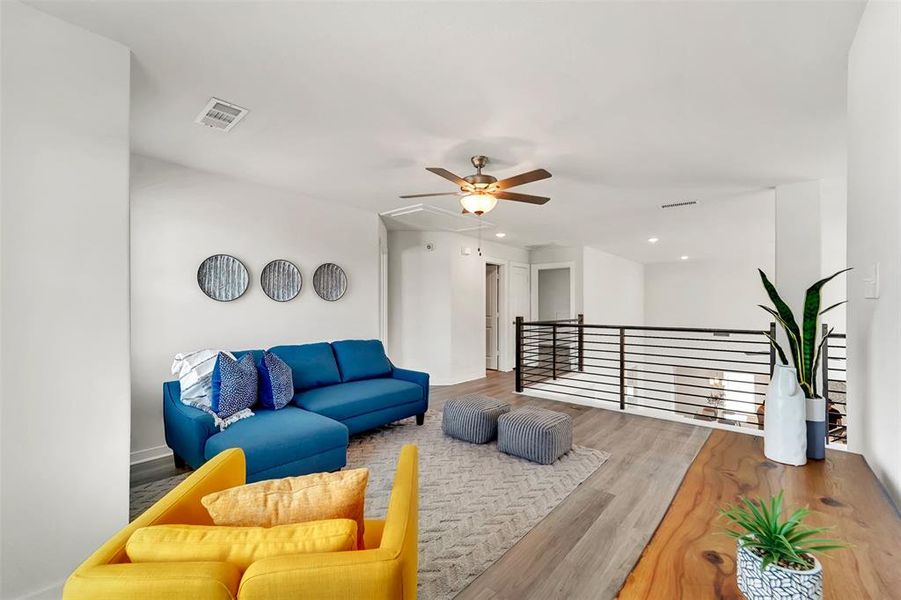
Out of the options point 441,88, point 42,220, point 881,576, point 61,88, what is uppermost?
point 441,88

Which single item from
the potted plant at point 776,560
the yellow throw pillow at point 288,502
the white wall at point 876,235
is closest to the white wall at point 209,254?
the yellow throw pillow at point 288,502

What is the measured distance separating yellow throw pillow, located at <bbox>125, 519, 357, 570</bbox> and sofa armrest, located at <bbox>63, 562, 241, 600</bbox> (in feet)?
0.22

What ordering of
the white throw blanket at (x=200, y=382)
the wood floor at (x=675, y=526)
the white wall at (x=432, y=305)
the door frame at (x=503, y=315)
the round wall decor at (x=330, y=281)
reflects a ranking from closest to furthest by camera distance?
the wood floor at (x=675, y=526) < the white throw blanket at (x=200, y=382) < the round wall decor at (x=330, y=281) < the white wall at (x=432, y=305) < the door frame at (x=503, y=315)

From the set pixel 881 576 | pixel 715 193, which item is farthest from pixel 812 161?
pixel 881 576

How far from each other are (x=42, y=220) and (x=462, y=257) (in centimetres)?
508

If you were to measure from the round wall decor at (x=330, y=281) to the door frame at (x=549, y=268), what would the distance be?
452 cm

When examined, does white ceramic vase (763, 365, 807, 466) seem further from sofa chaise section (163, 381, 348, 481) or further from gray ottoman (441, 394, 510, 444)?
sofa chaise section (163, 381, 348, 481)

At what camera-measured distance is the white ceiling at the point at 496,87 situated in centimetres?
162

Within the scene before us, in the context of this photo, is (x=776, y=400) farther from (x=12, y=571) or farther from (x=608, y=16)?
(x=12, y=571)

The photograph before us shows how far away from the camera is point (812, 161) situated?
307 cm

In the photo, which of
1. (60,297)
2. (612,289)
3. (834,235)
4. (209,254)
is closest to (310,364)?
(209,254)

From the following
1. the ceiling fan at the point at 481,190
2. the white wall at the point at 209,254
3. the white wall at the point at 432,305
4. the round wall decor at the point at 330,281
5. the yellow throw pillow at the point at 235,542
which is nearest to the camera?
the yellow throw pillow at the point at 235,542

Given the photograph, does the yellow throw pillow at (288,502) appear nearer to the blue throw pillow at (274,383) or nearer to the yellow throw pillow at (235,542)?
the yellow throw pillow at (235,542)

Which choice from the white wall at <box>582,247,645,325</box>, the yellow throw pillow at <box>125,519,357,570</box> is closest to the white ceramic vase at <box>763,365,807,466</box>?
the yellow throw pillow at <box>125,519,357,570</box>
